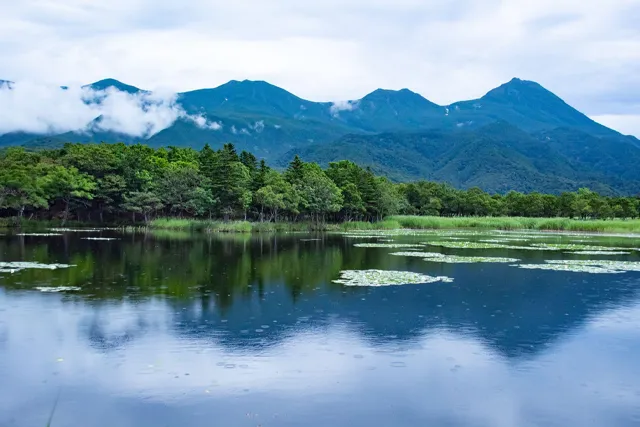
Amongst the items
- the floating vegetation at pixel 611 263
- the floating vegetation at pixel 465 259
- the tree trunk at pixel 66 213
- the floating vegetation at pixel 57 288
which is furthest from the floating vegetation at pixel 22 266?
the tree trunk at pixel 66 213

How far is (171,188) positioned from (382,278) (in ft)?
177

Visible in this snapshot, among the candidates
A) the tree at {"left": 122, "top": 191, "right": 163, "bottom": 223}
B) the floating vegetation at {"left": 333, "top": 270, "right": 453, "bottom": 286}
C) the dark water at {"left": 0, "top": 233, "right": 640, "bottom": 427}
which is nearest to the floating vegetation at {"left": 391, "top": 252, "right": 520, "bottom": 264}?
the floating vegetation at {"left": 333, "top": 270, "right": 453, "bottom": 286}

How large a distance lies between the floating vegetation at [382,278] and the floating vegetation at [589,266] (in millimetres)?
8425

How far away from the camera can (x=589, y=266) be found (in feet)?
111

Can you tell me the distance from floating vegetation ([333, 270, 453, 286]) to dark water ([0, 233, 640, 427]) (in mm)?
984

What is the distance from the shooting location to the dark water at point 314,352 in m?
11.0

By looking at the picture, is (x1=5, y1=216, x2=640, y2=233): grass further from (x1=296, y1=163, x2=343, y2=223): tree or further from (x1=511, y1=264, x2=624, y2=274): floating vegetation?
(x1=511, y1=264, x2=624, y2=274): floating vegetation

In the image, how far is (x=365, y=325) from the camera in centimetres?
1789

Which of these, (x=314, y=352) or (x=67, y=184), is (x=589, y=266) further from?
(x=67, y=184)

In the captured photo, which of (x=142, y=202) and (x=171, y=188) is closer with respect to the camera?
(x=142, y=202)

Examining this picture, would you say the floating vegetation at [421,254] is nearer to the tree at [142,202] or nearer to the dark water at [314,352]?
the dark water at [314,352]

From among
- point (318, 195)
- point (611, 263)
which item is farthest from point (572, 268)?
point (318, 195)

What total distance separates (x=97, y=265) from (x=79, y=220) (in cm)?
5147

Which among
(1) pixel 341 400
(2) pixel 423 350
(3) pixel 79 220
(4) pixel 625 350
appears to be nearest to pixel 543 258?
(4) pixel 625 350
